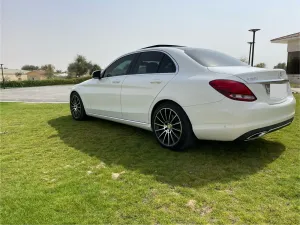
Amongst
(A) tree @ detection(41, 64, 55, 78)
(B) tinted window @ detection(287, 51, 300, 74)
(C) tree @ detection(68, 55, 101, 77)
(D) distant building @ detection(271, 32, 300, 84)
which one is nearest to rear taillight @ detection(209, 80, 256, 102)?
(D) distant building @ detection(271, 32, 300, 84)

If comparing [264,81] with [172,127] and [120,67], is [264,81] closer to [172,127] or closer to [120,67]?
[172,127]

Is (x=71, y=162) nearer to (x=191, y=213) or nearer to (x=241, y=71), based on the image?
(x=191, y=213)

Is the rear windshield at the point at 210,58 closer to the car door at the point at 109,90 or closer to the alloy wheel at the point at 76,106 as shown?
the car door at the point at 109,90

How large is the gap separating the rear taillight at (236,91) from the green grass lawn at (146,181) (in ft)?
2.77

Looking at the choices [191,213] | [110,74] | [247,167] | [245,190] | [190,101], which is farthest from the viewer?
[110,74]

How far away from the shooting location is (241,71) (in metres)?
3.24

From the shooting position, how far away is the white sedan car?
305 cm

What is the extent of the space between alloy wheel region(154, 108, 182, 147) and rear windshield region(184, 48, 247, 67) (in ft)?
2.75

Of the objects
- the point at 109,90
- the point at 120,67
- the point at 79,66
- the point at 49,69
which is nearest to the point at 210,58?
the point at 120,67

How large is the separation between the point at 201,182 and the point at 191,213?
0.60 metres

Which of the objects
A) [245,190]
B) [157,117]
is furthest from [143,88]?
[245,190]

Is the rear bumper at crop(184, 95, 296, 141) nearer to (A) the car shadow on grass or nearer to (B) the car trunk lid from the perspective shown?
(B) the car trunk lid

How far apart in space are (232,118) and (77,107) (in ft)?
13.1

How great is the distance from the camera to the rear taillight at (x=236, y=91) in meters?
3.01
